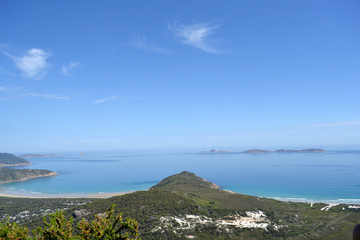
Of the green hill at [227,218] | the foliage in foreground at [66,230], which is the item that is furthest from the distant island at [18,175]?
the foliage in foreground at [66,230]

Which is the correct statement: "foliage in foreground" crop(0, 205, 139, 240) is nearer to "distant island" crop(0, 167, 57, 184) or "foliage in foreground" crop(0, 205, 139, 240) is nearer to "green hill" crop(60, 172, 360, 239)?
"green hill" crop(60, 172, 360, 239)

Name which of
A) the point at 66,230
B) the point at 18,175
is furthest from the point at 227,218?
the point at 18,175

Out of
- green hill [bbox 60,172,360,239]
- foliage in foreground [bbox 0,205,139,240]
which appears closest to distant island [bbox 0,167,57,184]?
green hill [bbox 60,172,360,239]

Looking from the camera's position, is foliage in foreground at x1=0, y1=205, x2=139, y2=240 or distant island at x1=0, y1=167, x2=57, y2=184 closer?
foliage in foreground at x1=0, y1=205, x2=139, y2=240

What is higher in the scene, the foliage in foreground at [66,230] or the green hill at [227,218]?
the foliage in foreground at [66,230]

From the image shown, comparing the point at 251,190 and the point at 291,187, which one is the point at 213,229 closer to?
the point at 251,190

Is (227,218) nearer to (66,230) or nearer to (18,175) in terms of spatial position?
(66,230)

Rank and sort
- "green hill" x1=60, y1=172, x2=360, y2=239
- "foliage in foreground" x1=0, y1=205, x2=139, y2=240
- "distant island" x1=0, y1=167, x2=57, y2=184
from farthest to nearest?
"distant island" x1=0, y1=167, x2=57, y2=184, "green hill" x1=60, y1=172, x2=360, y2=239, "foliage in foreground" x1=0, y1=205, x2=139, y2=240

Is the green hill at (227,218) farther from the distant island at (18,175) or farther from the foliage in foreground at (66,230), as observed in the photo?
the distant island at (18,175)

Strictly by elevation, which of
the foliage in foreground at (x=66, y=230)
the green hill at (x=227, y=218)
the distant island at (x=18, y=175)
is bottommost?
the distant island at (x=18, y=175)
